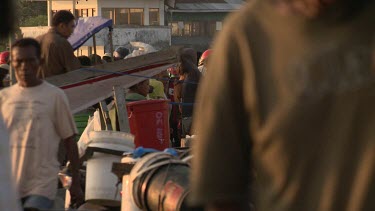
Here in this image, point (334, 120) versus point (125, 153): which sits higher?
point (334, 120)

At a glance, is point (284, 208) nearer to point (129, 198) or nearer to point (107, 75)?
point (129, 198)

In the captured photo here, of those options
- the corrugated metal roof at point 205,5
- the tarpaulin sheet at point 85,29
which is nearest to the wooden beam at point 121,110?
the tarpaulin sheet at point 85,29

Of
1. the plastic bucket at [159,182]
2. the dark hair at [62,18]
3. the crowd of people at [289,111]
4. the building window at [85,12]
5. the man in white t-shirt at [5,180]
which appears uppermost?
the crowd of people at [289,111]

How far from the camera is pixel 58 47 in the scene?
1181cm

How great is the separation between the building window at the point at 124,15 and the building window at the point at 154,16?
667 mm

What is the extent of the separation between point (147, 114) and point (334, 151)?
9.84 metres

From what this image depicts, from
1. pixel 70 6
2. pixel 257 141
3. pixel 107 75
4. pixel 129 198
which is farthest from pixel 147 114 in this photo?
pixel 70 6

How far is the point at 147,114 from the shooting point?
12695mm

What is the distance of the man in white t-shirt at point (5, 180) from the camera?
4.58 metres

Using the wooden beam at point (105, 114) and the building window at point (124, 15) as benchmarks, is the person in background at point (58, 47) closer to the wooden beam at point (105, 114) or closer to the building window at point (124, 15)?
the wooden beam at point (105, 114)

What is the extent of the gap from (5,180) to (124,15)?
6610 centimetres

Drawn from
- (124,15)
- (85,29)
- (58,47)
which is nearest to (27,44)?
(58,47)

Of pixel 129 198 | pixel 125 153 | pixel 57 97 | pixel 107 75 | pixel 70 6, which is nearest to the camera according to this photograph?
pixel 57 97

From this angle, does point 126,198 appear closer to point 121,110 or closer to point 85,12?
point 121,110
